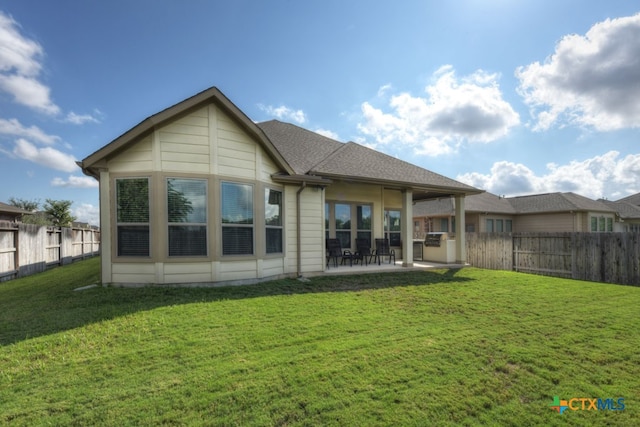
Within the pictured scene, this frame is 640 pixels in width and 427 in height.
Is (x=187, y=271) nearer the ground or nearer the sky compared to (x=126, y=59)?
nearer the ground

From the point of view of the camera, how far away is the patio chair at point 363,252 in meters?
10.8

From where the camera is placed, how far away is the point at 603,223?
22312 mm

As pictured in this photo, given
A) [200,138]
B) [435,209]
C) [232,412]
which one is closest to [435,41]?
[200,138]

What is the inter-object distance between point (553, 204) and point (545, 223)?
1529 mm

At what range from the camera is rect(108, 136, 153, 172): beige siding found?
6707 millimetres

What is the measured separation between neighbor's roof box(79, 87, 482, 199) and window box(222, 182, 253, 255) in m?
1.29

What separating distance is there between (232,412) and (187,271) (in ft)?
16.4

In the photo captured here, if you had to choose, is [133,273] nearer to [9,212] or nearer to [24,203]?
[9,212]

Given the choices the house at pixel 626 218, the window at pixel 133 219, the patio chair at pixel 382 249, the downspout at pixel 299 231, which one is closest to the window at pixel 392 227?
the patio chair at pixel 382 249

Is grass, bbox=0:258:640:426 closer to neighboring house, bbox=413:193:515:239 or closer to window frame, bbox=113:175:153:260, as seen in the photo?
window frame, bbox=113:175:153:260

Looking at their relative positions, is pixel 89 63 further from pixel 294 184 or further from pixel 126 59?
pixel 294 184

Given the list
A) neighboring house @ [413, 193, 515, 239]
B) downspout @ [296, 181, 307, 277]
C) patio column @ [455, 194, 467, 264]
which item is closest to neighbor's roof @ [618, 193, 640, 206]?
neighboring house @ [413, 193, 515, 239]

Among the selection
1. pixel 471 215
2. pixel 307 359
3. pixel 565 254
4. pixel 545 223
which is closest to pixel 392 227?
pixel 565 254

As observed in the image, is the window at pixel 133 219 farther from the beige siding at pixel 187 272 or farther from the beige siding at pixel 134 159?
the beige siding at pixel 187 272
